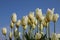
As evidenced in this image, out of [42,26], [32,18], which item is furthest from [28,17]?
[42,26]

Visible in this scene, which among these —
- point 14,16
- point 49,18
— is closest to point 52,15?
point 49,18

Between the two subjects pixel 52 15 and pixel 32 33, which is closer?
pixel 52 15

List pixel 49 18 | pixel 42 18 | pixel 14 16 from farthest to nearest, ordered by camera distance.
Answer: pixel 14 16 → pixel 42 18 → pixel 49 18

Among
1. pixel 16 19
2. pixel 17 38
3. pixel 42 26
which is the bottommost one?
pixel 17 38

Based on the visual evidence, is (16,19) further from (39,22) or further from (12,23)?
(39,22)

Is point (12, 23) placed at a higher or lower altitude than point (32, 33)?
higher

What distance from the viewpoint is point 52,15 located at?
82.7 inches

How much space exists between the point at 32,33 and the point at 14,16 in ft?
1.21

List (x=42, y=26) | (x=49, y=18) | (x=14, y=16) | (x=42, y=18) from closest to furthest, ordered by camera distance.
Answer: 1. (x=49, y=18)
2. (x=42, y=18)
3. (x=42, y=26)
4. (x=14, y=16)

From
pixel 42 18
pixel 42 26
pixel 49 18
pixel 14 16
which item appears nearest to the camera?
pixel 49 18

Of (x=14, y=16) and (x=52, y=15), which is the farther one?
(x=14, y=16)

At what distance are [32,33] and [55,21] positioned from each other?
1.54 ft

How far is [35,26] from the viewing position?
2.55 metres

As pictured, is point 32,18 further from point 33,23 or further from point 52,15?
point 52,15
